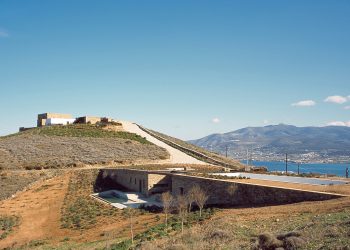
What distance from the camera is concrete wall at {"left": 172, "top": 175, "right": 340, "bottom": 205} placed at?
1994 cm

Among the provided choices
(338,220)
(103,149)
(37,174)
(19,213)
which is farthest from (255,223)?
(103,149)

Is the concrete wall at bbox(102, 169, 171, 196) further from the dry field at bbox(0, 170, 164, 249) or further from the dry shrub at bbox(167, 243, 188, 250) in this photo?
the dry shrub at bbox(167, 243, 188, 250)

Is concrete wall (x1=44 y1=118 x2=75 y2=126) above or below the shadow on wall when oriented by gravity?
above

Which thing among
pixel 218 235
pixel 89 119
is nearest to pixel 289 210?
pixel 218 235

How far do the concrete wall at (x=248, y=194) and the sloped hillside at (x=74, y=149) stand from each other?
2100cm

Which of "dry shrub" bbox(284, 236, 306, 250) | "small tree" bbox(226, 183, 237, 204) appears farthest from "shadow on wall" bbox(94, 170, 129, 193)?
"dry shrub" bbox(284, 236, 306, 250)

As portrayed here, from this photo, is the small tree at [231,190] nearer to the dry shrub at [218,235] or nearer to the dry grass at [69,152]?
the dry shrub at [218,235]

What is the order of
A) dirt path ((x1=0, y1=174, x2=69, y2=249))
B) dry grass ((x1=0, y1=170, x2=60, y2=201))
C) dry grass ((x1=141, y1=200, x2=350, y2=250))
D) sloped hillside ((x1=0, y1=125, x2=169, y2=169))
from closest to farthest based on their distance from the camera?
dry grass ((x1=141, y1=200, x2=350, y2=250)) < dirt path ((x1=0, y1=174, x2=69, y2=249)) < dry grass ((x1=0, y1=170, x2=60, y2=201)) < sloped hillside ((x1=0, y1=125, x2=169, y2=169))

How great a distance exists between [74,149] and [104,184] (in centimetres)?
1330

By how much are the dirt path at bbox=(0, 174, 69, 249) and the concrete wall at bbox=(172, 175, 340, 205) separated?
9439 mm

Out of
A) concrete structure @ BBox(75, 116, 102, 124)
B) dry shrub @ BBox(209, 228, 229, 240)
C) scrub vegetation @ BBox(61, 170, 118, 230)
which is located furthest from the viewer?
concrete structure @ BBox(75, 116, 102, 124)

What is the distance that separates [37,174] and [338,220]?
1265 inches

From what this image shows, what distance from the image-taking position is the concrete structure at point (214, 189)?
66.7 ft

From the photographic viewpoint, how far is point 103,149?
2046 inches
